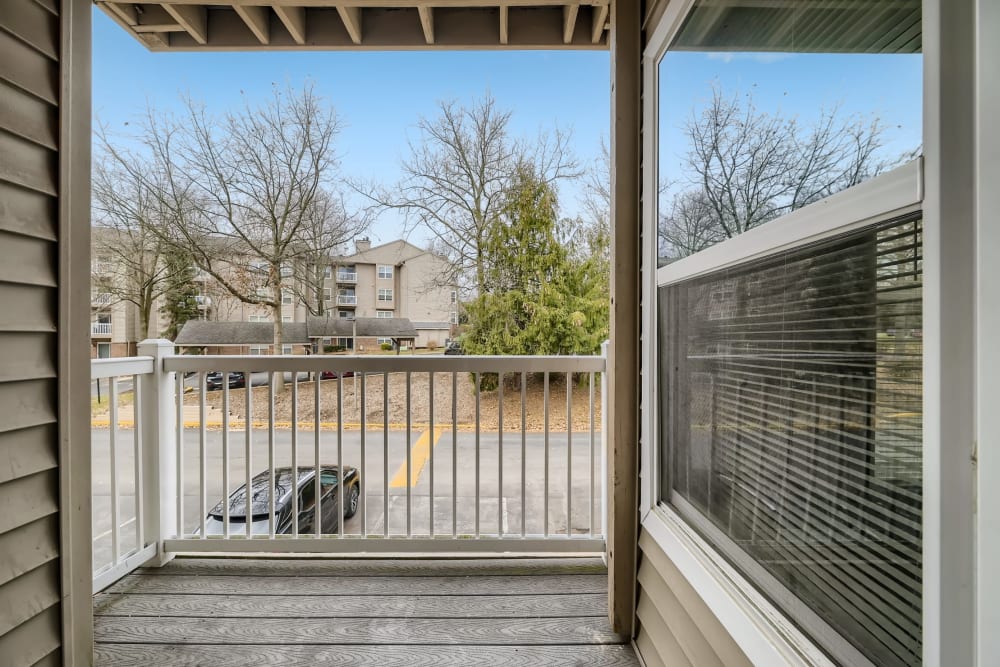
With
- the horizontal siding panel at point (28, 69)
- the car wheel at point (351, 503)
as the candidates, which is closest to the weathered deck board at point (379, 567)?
the car wheel at point (351, 503)

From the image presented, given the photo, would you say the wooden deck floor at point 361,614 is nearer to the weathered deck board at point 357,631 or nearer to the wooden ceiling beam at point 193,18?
the weathered deck board at point 357,631

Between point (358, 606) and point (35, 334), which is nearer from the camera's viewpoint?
point (35, 334)

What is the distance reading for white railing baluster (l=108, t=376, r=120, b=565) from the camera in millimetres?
1889

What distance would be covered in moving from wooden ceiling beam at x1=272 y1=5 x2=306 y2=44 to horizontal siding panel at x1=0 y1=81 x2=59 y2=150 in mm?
1094

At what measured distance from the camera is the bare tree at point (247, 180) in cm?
313

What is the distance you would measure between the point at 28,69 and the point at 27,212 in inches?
14.5

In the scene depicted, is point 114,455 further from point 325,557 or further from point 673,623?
point 673,623

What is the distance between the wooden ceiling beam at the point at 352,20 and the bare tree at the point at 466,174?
1268 millimetres

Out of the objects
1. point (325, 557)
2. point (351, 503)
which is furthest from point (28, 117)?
point (351, 503)

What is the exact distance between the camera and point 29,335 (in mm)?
1163

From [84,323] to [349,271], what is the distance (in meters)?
1.94

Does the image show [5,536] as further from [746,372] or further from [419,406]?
[419,406]

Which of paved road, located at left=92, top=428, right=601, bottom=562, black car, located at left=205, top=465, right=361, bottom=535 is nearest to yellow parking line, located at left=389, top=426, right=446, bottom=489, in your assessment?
paved road, located at left=92, top=428, right=601, bottom=562

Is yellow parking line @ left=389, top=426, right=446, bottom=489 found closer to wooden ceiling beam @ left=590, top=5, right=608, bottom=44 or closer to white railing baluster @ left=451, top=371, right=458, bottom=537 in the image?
white railing baluster @ left=451, top=371, right=458, bottom=537
